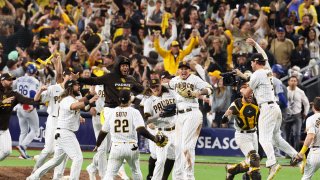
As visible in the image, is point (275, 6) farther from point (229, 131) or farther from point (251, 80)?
point (251, 80)

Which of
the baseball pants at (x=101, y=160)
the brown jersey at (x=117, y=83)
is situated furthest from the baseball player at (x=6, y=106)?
the brown jersey at (x=117, y=83)

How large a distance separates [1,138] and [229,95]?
26.3 ft

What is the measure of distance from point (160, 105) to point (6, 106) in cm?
301

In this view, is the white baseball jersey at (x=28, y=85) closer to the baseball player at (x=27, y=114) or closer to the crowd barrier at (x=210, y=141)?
the baseball player at (x=27, y=114)

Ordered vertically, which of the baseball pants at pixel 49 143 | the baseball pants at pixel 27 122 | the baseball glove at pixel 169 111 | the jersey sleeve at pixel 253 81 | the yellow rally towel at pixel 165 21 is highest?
the yellow rally towel at pixel 165 21

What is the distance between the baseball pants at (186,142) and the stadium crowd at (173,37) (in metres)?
5.97

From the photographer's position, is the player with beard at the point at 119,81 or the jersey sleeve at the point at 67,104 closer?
the player with beard at the point at 119,81

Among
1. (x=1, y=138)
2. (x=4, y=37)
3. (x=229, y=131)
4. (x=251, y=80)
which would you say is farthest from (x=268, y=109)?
(x=4, y=37)

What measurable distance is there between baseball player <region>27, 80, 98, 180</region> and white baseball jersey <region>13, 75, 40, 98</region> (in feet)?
22.8

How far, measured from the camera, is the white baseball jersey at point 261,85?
17.9m

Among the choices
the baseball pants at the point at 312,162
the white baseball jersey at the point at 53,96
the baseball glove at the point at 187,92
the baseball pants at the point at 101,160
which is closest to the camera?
the baseball pants at the point at 312,162

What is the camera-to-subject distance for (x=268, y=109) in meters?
18.0

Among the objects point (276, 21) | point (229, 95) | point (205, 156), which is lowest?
point (205, 156)

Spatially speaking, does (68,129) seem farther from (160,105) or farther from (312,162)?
(312,162)
